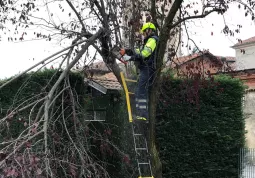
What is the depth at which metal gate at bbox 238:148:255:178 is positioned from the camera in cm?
1045

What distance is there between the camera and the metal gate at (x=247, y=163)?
34.3 feet

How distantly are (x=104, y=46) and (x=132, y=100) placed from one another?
1179 millimetres

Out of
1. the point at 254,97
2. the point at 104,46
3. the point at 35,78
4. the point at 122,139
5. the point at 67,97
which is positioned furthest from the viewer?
the point at 254,97

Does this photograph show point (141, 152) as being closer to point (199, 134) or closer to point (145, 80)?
point (145, 80)

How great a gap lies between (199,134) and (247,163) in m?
1.61

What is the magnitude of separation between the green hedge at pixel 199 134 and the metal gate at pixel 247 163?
17cm

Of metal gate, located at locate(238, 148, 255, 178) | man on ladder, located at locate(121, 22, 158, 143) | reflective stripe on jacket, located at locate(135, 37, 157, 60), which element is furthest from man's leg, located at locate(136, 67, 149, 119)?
metal gate, located at locate(238, 148, 255, 178)

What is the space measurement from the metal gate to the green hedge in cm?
17

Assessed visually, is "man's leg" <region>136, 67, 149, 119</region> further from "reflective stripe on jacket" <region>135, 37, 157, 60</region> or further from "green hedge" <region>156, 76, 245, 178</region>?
"green hedge" <region>156, 76, 245, 178</region>

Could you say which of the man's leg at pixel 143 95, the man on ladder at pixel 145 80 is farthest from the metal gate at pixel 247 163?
the man's leg at pixel 143 95

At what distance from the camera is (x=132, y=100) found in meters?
7.58

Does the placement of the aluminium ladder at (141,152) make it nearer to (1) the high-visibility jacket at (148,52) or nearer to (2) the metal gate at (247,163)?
(1) the high-visibility jacket at (148,52)

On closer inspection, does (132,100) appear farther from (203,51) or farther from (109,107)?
(109,107)

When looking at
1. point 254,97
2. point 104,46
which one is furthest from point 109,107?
point 254,97
